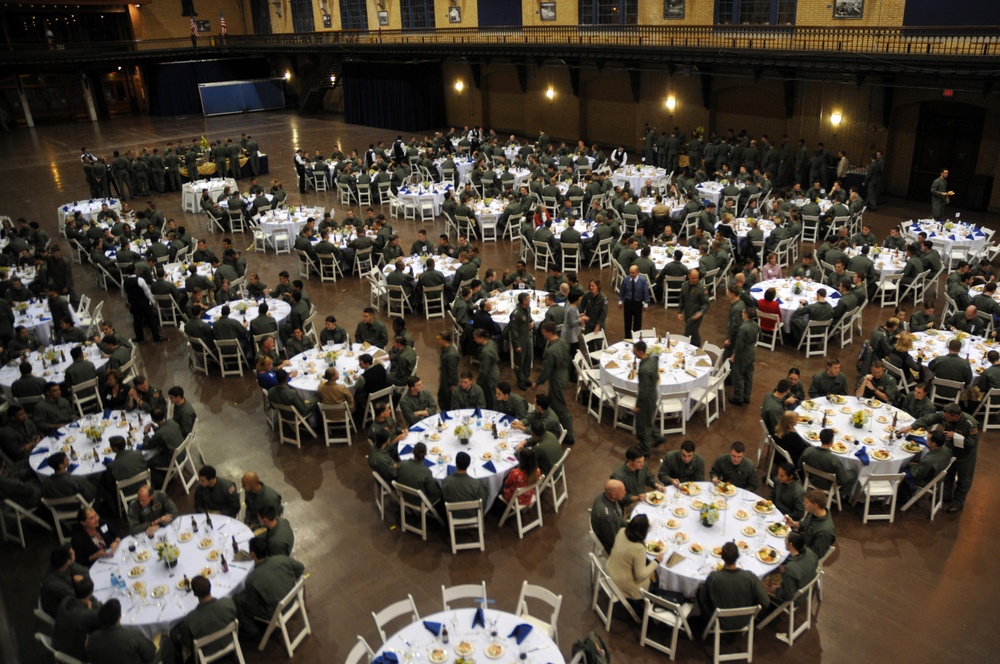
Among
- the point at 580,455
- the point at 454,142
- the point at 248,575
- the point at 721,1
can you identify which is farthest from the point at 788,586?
the point at 454,142

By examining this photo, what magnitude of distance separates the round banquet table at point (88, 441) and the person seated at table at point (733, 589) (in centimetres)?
676

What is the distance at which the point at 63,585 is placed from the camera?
21.4ft

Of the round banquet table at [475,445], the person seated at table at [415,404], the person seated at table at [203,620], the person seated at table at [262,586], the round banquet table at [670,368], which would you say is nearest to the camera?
the person seated at table at [203,620]

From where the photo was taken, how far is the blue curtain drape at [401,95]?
117 feet

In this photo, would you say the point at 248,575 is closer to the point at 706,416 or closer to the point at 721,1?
the point at 706,416

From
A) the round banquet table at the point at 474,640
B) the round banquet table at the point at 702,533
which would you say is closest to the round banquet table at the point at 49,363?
the round banquet table at the point at 474,640

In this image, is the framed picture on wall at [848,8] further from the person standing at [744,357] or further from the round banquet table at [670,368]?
the round banquet table at [670,368]

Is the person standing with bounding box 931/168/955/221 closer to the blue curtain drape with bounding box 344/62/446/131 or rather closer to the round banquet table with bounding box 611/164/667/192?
the round banquet table with bounding box 611/164/667/192

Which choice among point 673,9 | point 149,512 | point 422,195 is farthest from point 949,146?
point 149,512

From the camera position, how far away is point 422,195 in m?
20.6

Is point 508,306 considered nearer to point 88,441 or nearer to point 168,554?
point 88,441

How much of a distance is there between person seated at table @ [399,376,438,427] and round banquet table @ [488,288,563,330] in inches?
110

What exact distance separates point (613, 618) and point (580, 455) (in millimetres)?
2905

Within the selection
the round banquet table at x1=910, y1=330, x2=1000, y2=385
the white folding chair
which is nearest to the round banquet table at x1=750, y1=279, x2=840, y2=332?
the round banquet table at x1=910, y1=330, x2=1000, y2=385
